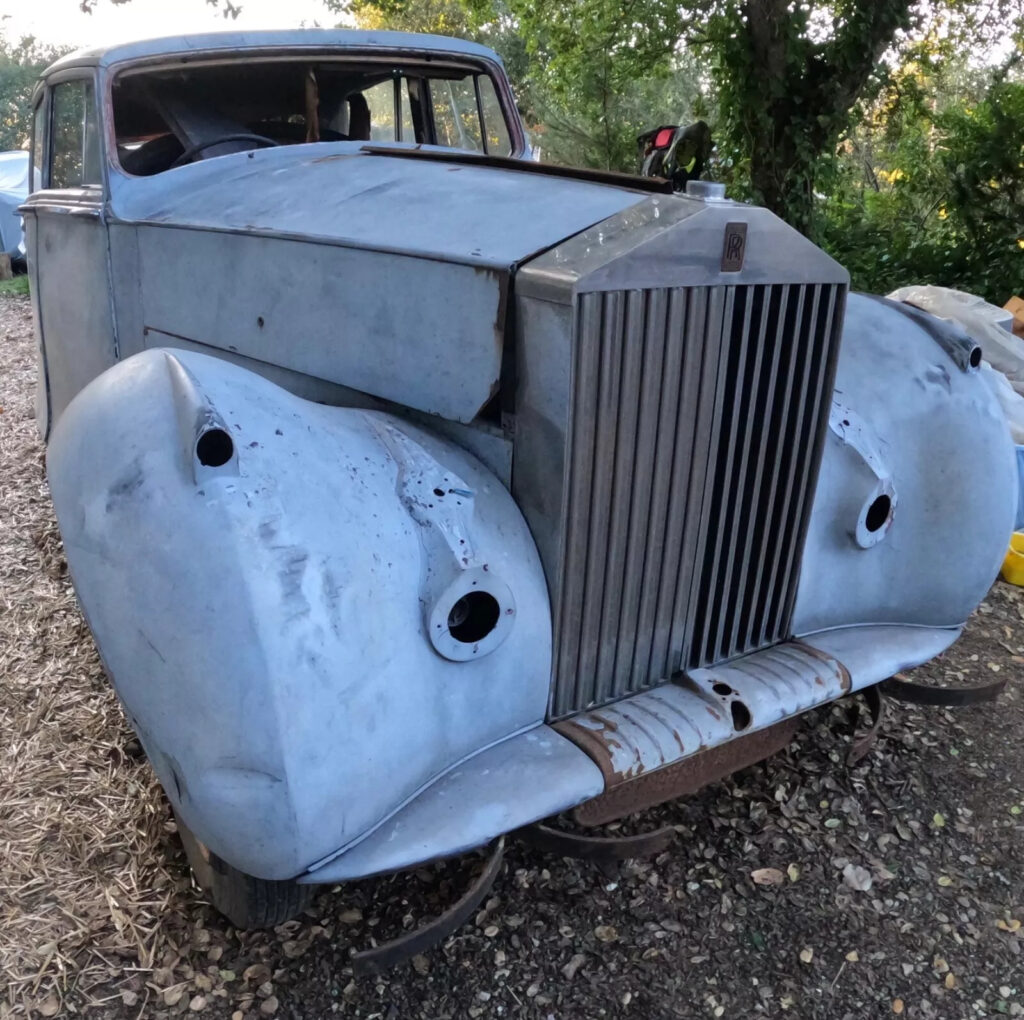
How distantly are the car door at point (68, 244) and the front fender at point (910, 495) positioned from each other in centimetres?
247

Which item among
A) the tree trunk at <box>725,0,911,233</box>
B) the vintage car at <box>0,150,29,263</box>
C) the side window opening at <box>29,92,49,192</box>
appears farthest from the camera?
the vintage car at <box>0,150,29,263</box>

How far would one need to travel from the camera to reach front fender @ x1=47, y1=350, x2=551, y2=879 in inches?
61.5

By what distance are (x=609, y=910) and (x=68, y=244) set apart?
307 cm

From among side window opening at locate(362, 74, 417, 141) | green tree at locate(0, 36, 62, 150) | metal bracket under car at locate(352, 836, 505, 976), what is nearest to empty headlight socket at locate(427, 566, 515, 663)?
metal bracket under car at locate(352, 836, 505, 976)

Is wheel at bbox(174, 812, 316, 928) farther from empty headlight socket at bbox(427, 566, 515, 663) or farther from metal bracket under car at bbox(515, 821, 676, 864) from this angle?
empty headlight socket at bbox(427, 566, 515, 663)

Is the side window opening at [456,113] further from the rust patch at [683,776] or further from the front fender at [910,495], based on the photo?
the rust patch at [683,776]

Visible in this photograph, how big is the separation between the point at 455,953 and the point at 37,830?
117 centimetres

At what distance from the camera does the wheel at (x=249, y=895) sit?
191 cm

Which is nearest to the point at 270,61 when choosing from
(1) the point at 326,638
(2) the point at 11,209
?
(1) the point at 326,638

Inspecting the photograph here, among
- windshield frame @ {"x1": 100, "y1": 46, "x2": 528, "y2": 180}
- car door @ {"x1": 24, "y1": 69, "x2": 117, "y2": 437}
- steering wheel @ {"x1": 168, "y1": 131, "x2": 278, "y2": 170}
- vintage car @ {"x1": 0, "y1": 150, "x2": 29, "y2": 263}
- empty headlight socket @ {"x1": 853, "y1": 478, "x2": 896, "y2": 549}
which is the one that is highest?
windshield frame @ {"x1": 100, "y1": 46, "x2": 528, "y2": 180}

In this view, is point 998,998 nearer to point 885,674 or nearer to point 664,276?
point 885,674

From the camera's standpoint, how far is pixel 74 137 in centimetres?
351

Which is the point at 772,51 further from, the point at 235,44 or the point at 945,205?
the point at 235,44

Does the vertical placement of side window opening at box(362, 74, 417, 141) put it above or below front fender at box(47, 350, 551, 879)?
above
